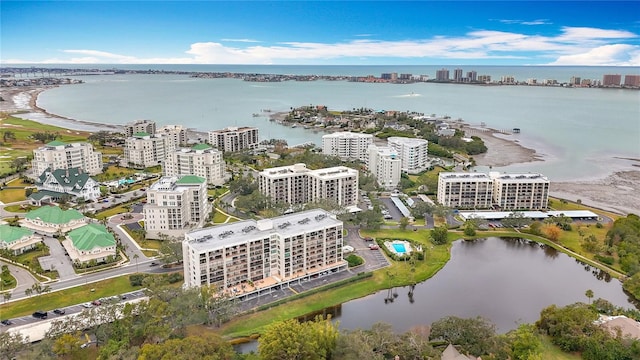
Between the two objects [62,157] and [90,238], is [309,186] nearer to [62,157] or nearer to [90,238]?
[90,238]

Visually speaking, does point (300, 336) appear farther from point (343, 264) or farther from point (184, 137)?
point (184, 137)

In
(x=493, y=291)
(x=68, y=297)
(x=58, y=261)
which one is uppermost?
(x=58, y=261)

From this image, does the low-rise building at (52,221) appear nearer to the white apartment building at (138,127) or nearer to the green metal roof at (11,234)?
the green metal roof at (11,234)

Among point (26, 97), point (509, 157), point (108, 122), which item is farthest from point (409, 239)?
point (26, 97)

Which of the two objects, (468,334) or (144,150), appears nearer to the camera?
(468,334)

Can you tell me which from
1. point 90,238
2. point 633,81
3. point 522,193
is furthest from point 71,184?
point 633,81

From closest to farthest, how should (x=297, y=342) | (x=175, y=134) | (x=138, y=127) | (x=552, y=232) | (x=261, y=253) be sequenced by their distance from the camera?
(x=297, y=342) → (x=261, y=253) → (x=552, y=232) → (x=175, y=134) → (x=138, y=127)
